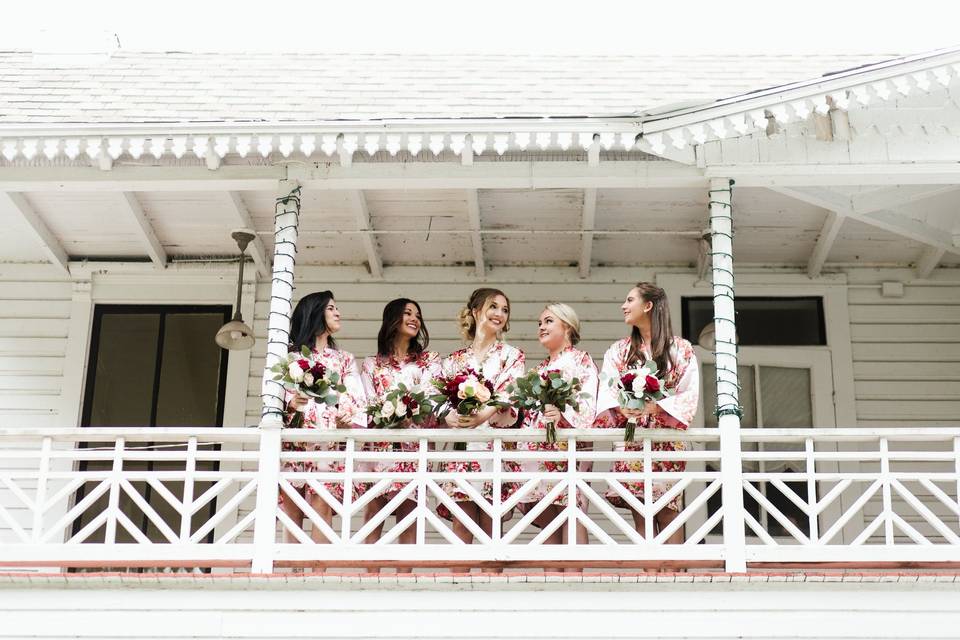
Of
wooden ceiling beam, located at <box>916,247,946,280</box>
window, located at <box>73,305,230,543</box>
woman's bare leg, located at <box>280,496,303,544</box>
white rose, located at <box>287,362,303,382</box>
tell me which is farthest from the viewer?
window, located at <box>73,305,230,543</box>

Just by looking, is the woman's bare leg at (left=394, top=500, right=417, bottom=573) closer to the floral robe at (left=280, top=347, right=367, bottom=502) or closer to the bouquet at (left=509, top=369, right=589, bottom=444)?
the floral robe at (left=280, top=347, right=367, bottom=502)

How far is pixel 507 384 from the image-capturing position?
7801 millimetres

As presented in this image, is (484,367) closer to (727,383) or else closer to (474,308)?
(474,308)

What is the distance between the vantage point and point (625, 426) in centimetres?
761

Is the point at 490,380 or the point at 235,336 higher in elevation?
the point at 235,336

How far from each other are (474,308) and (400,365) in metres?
0.67

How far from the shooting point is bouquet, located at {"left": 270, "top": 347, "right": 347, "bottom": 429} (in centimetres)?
755

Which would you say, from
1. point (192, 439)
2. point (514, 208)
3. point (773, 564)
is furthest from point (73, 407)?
point (773, 564)

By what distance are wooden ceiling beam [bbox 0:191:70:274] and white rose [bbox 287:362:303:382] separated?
8.95 feet

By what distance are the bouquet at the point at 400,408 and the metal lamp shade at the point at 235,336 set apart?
81.9 inches

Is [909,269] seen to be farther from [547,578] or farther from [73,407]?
[73,407]

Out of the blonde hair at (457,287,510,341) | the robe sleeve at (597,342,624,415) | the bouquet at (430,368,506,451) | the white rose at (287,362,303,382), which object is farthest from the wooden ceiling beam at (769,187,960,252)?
the white rose at (287,362,303,382)

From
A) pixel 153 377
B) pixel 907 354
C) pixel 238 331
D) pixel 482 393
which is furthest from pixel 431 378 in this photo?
pixel 907 354

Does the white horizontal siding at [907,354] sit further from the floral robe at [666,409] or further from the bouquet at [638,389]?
the bouquet at [638,389]
